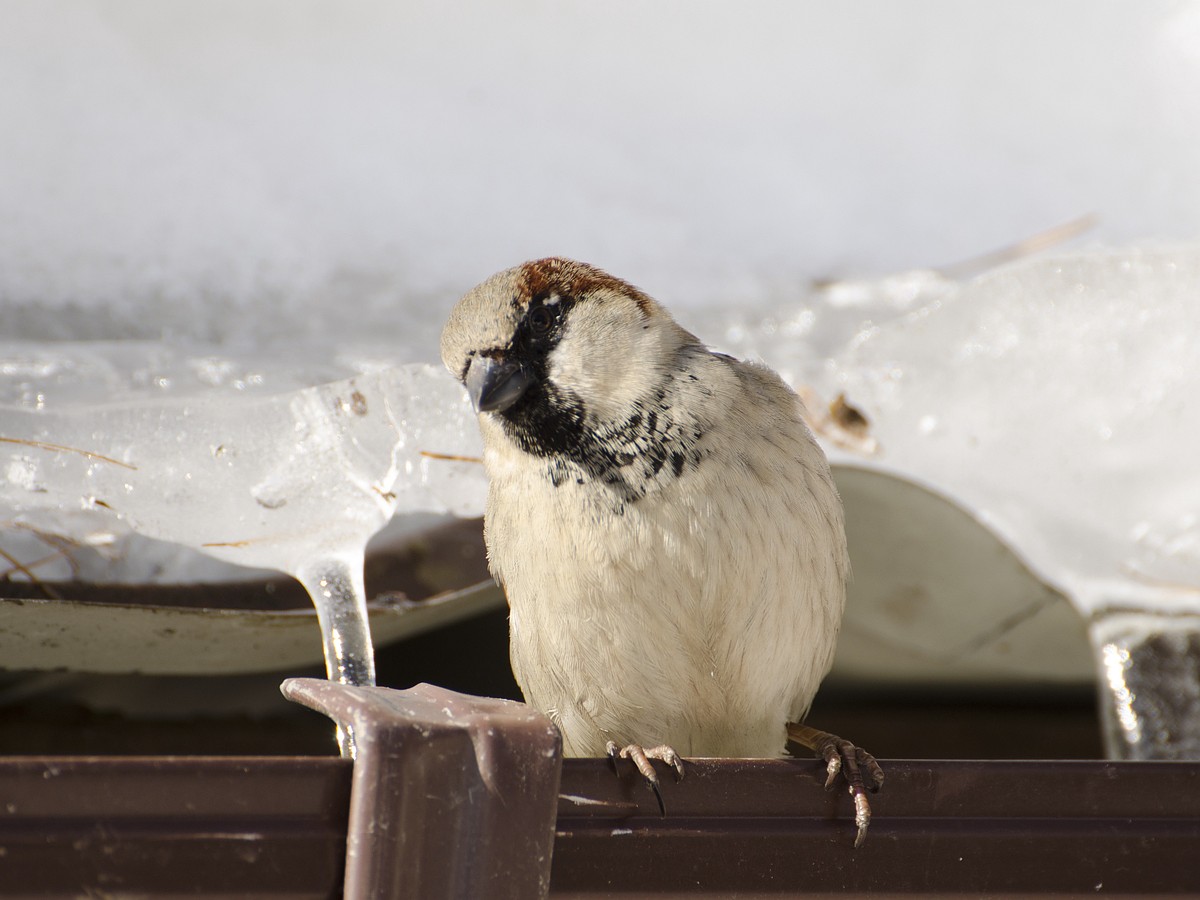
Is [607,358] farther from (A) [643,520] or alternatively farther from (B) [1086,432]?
(B) [1086,432]

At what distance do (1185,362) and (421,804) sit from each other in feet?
4.16

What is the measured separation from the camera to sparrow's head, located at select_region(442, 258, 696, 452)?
4.73 ft

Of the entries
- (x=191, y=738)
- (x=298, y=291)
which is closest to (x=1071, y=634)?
(x=298, y=291)

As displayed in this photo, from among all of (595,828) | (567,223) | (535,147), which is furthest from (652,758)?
(535,147)

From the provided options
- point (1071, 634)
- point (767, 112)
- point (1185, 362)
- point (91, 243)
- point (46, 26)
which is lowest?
point (1071, 634)

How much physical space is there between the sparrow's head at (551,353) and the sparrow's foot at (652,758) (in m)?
0.42

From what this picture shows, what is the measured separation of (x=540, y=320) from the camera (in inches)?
58.6

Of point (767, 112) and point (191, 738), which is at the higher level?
point (767, 112)

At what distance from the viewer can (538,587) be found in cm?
143

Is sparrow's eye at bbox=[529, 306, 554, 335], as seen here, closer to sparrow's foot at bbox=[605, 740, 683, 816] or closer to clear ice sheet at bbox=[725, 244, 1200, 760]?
clear ice sheet at bbox=[725, 244, 1200, 760]

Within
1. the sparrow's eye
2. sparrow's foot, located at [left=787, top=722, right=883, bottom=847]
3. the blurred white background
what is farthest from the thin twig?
sparrow's foot, located at [left=787, top=722, right=883, bottom=847]

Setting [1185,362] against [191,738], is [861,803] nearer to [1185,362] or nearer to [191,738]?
[1185,362]

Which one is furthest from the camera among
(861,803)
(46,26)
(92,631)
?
(46,26)

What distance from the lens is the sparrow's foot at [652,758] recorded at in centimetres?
98
